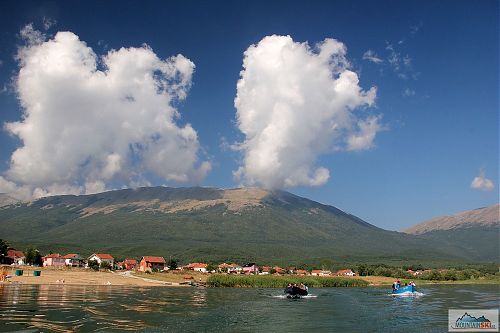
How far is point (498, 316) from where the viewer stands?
4966cm

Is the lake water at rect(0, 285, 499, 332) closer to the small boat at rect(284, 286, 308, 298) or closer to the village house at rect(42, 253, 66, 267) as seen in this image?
the small boat at rect(284, 286, 308, 298)

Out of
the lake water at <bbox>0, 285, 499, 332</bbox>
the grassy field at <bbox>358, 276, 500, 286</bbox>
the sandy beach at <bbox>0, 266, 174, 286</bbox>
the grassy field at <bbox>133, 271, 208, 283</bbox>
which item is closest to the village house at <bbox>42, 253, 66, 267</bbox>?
the grassy field at <bbox>133, 271, 208, 283</bbox>

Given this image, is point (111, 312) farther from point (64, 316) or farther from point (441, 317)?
point (441, 317)

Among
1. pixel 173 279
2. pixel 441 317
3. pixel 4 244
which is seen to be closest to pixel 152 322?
pixel 441 317

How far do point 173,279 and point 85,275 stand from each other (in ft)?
86.7

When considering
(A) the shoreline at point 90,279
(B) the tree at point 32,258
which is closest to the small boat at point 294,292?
(A) the shoreline at point 90,279

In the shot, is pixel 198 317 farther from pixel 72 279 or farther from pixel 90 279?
pixel 90 279

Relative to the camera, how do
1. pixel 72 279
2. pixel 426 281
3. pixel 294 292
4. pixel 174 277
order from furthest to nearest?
pixel 426 281 < pixel 174 277 < pixel 72 279 < pixel 294 292

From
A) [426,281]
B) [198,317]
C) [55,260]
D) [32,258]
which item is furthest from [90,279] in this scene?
[426,281]

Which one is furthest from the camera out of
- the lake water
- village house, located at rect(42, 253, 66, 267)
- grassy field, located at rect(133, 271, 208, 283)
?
village house, located at rect(42, 253, 66, 267)

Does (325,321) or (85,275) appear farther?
(85,275)

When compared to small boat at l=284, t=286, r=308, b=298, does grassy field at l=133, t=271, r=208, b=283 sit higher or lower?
lower

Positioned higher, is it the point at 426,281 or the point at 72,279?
the point at 72,279

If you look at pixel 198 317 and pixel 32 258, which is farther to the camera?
pixel 32 258
